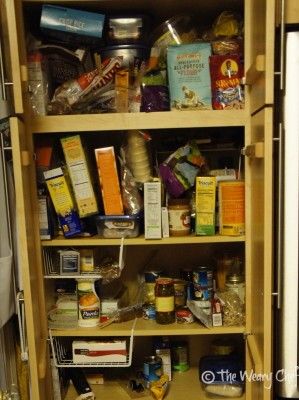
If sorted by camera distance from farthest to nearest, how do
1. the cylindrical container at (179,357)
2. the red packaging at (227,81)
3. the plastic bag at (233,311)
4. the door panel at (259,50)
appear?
the cylindrical container at (179,357) → the plastic bag at (233,311) → the red packaging at (227,81) → the door panel at (259,50)

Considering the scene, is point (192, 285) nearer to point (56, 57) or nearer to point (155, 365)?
point (155, 365)

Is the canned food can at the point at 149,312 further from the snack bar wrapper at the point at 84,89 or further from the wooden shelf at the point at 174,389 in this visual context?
the snack bar wrapper at the point at 84,89

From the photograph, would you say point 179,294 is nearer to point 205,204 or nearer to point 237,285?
point 237,285

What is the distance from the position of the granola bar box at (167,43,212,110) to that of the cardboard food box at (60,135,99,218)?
1.09 ft

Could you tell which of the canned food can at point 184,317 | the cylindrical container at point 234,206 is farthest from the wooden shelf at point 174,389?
the cylindrical container at point 234,206

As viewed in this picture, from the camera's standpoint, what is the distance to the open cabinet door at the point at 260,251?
99 cm

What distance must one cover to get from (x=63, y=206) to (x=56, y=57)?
1.62 feet

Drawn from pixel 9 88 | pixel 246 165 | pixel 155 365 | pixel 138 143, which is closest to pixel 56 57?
pixel 9 88

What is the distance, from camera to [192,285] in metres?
1.38

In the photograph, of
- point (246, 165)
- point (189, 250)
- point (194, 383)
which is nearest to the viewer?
point (246, 165)

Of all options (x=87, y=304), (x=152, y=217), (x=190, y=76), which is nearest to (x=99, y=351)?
(x=87, y=304)

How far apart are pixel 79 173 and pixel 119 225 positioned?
0.21 m

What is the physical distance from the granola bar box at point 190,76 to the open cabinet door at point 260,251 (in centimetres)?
18

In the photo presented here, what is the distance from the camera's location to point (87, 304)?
1.33m
